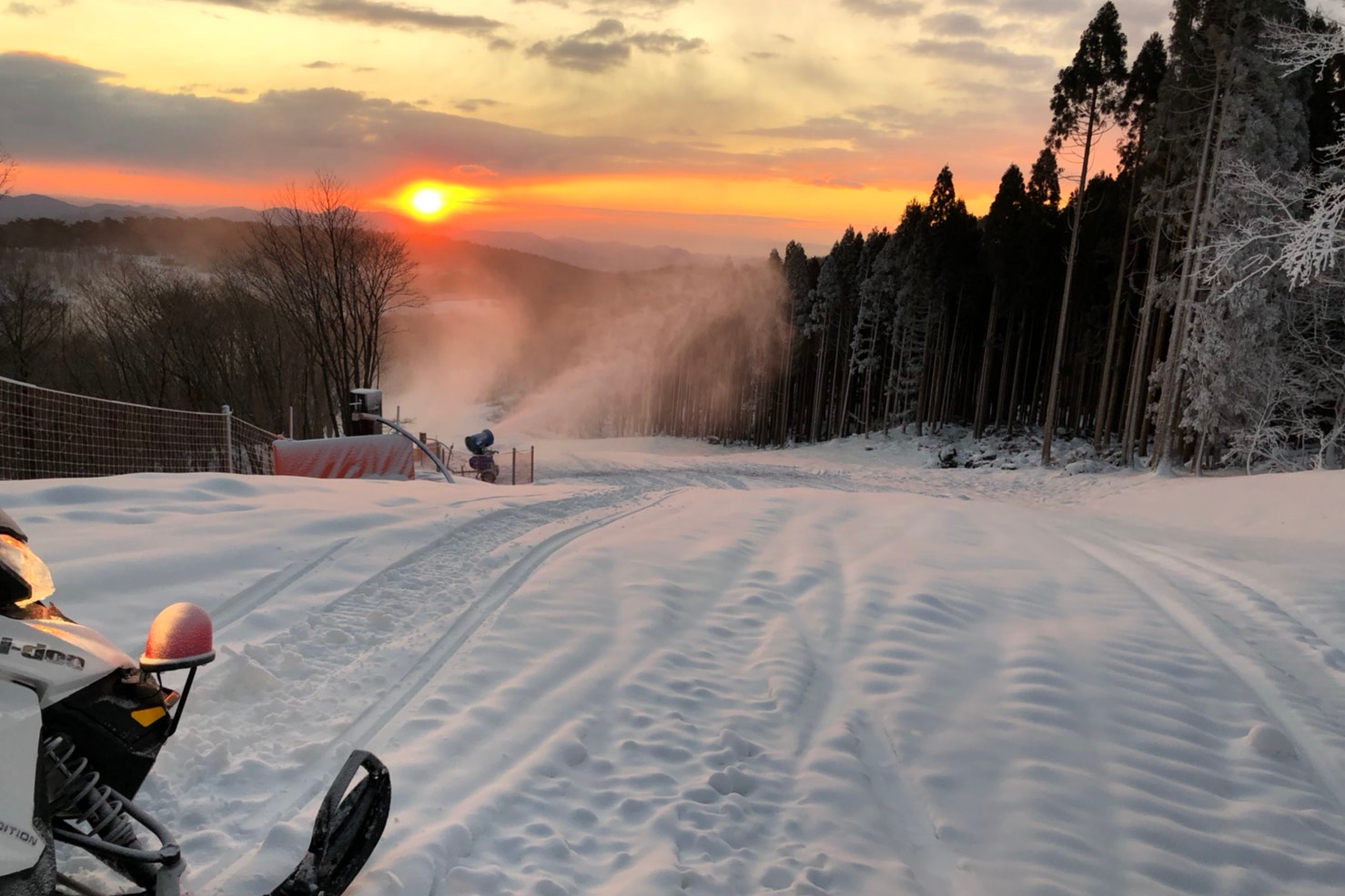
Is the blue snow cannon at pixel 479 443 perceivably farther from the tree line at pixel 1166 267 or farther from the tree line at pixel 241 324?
the tree line at pixel 1166 267

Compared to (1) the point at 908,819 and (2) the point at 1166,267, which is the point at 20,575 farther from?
(2) the point at 1166,267

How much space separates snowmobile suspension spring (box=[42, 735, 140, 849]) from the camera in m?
2.33

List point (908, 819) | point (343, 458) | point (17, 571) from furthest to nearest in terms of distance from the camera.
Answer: point (343, 458)
point (908, 819)
point (17, 571)

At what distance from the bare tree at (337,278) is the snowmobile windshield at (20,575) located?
1155 inches

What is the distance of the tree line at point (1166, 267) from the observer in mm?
21562

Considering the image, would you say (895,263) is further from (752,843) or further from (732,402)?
(752,843)

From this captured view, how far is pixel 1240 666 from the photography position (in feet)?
21.9

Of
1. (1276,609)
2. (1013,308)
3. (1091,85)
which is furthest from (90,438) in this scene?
(1013,308)

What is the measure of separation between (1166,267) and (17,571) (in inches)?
1423

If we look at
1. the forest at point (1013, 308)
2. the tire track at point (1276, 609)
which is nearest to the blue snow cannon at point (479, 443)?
the forest at point (1013, 308)

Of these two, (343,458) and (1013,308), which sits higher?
(1013,308)

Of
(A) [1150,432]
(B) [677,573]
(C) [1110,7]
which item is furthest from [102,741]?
(A) [1150,432]

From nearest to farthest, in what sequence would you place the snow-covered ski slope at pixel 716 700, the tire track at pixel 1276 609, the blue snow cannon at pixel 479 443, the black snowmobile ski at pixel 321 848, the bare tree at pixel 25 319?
the black snowmobile ski at pixel 321 848, the snow-covered ski slope at pixel 716 700, the tire track at pixel 1276 609, the blue snow cannon at pixel 479 443, the bare tree at pixel 25 319

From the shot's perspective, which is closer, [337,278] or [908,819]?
[908,819]
